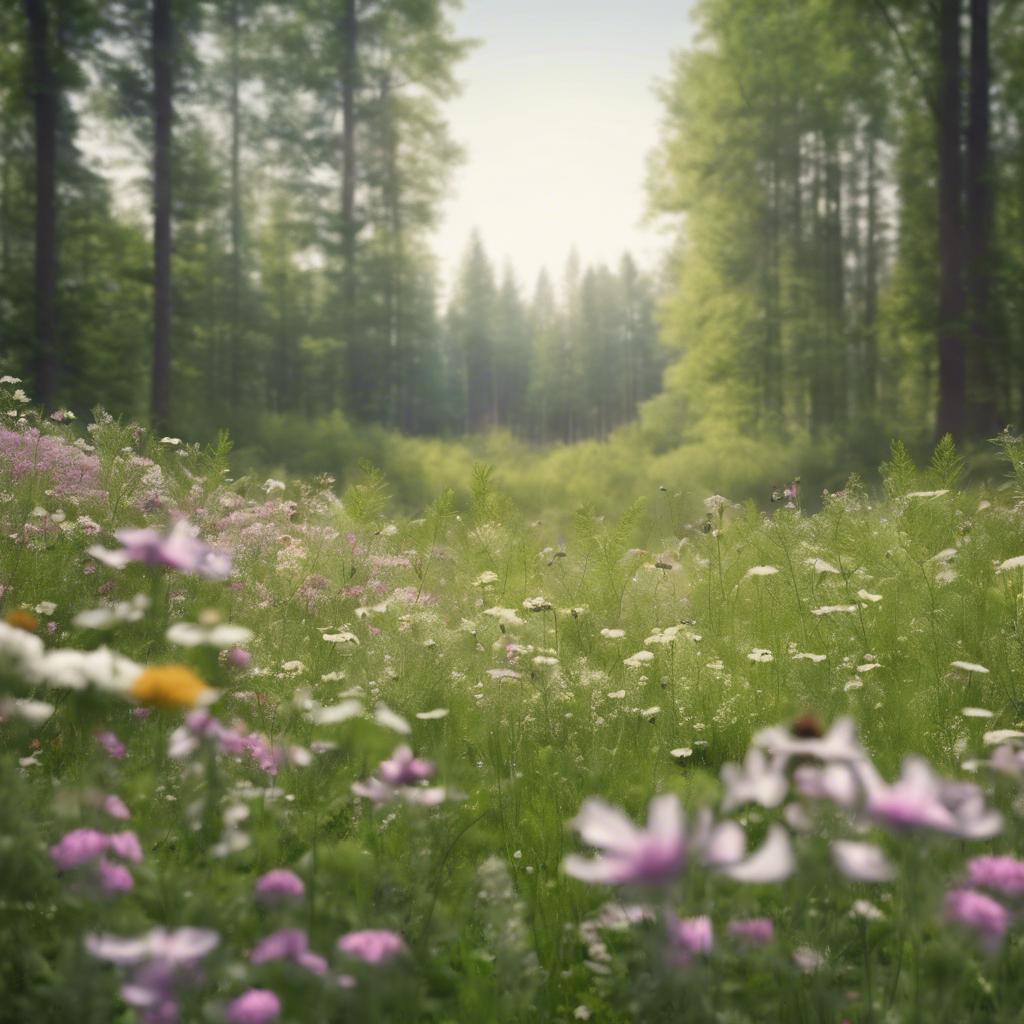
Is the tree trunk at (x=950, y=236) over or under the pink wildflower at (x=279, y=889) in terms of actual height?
over

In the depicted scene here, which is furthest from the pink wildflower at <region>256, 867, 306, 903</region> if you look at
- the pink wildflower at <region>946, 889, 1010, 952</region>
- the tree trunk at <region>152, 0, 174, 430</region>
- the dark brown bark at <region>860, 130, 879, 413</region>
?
the dark brown bark at <region>860, 130, 879, 413</region>

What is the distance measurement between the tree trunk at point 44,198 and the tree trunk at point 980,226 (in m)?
13.9

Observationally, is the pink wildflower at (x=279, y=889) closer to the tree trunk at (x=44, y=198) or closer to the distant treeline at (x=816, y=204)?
the distant treeline at (x=816, y=204)

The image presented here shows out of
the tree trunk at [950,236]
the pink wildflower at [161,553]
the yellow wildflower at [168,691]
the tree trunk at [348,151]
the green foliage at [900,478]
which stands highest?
the tree trunk at [348,151]

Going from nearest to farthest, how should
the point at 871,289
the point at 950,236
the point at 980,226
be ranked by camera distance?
the point at 950,236 < the point at 980,226 < the point at 871,289

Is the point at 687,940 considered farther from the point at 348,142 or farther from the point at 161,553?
the point at 348,142

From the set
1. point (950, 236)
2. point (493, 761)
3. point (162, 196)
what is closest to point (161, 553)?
point (493, 761)

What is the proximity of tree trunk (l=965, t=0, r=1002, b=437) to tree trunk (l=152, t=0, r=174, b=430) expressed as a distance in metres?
12.5

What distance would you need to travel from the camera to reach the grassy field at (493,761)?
1001mm

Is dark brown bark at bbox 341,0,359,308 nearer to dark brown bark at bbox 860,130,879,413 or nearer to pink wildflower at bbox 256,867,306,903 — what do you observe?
dark brown bark at bbox 860,130,879,413

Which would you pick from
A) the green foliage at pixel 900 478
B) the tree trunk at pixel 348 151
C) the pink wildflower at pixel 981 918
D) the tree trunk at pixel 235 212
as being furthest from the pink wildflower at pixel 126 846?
the tree trunk at pixel 235 212

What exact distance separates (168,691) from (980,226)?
43.7ft

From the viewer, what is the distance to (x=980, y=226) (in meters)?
11.4

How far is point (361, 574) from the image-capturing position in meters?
4.75
